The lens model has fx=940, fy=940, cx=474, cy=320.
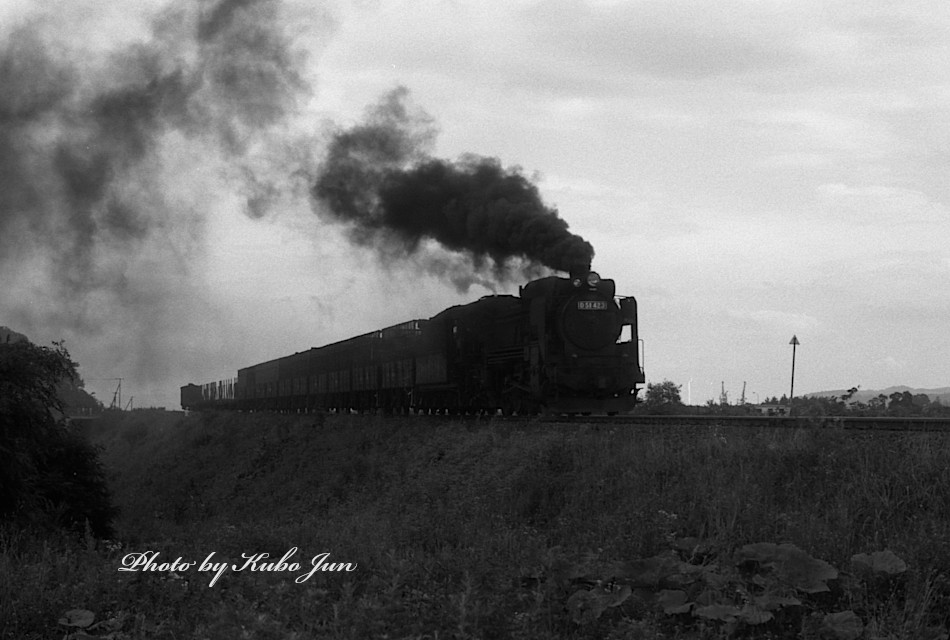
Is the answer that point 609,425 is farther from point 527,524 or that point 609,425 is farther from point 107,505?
point 107,505

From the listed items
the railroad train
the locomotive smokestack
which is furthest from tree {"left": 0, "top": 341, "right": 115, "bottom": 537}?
the locomotive smokestack

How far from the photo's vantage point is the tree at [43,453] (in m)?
18.3

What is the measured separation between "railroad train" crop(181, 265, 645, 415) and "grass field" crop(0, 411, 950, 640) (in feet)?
15.9

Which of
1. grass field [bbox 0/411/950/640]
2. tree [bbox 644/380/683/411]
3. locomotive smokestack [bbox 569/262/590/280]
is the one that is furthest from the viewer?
tree [bbox 644/380/683/411]

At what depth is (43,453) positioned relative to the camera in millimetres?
21016

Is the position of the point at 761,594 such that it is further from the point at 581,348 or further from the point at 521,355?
the point at 521,355

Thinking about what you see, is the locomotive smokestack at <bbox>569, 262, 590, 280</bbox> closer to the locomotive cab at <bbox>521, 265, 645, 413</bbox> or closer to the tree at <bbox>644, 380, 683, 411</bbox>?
the locomotive cab at <bbox>521, 265, 645, 413</bbox>

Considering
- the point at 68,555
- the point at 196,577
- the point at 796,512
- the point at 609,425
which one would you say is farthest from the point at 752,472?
the point at 68,555

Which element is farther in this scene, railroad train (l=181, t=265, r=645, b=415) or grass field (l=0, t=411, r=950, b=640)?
Result: railroad train (l=181, t=265, r=645, b=415)

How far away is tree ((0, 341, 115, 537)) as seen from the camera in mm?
18312

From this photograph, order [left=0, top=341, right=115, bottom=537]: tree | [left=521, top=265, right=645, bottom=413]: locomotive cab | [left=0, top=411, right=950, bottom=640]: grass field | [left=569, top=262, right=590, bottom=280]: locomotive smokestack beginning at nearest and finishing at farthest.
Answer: [left=0, top=411, right=950, bottom=640]: grass field < [left=0, top=341, right=115, bottom=537]: tree < [left=521, top=265, right=645, bottom=413]: locomotive cab < [left=569, top=262, right=590, bottom=280]: locomotive smokestack

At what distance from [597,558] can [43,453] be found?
16.2m

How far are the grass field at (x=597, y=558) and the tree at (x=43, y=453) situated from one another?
2.01m

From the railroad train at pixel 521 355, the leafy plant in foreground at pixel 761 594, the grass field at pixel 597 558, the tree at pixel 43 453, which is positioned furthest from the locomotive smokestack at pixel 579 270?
the leafy plant in foreground at pixel 761 594
